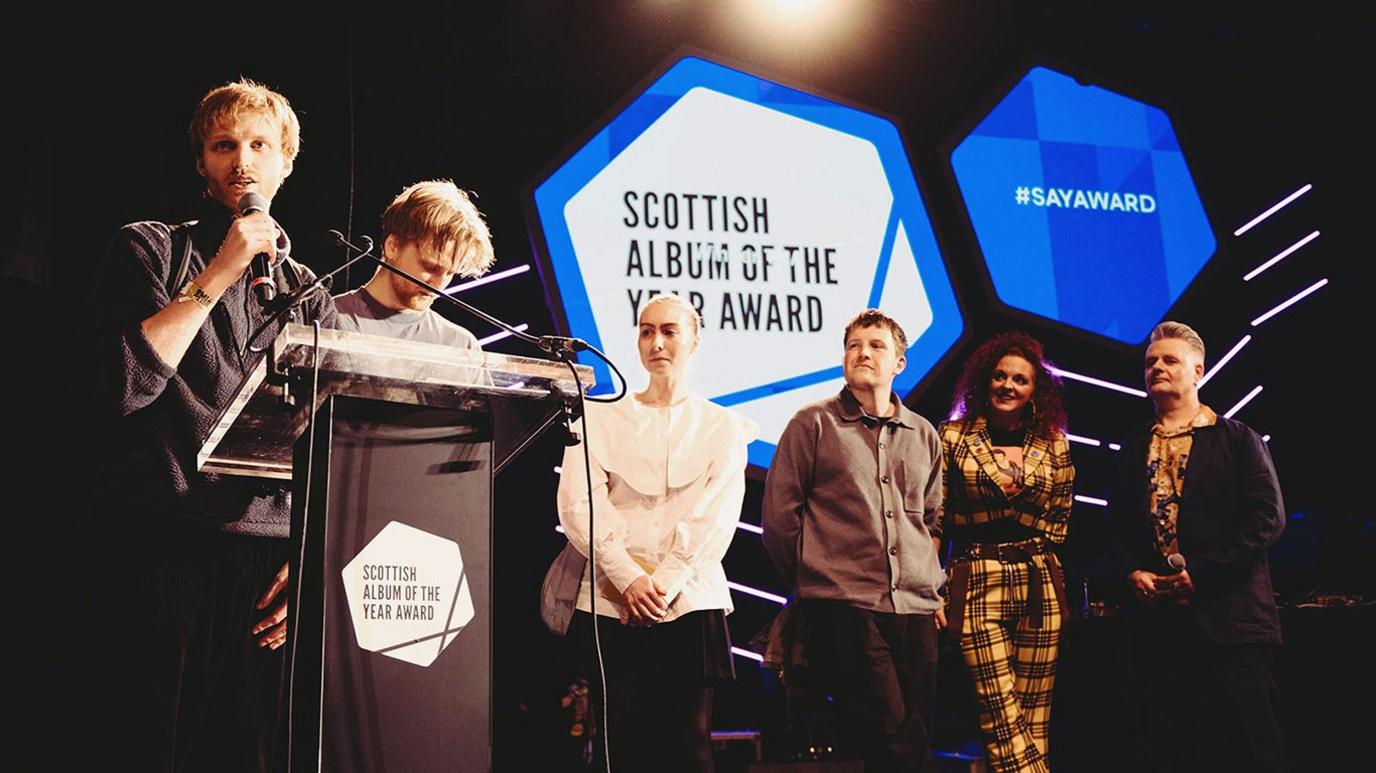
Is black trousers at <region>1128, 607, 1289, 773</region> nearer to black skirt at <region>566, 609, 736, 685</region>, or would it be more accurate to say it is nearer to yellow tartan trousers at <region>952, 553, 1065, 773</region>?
yellow tartan trousers at <region>952, 553, 1065, 773</region>

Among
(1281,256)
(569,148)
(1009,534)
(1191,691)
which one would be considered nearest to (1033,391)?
(1009,534)

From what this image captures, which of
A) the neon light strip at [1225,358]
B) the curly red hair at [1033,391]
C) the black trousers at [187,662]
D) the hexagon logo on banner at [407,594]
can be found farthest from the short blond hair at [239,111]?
the neon light strip at [1225,358]

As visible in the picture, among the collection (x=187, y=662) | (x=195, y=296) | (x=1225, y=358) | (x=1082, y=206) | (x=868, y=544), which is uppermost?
(x=1082, y=206)

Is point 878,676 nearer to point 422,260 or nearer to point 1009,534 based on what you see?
point 1009,534

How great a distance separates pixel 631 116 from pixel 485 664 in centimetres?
349

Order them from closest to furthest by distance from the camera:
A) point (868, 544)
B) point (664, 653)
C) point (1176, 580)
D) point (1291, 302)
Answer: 1. point (664, 653)
2. point (868, 544)
3. point (1176, 580)
4. point (1291, 302)

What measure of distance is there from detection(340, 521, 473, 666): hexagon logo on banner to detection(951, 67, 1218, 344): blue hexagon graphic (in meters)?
3.98

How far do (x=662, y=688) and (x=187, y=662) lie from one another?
161cm

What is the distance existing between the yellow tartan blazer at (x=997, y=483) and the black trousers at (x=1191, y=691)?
472 millimetres

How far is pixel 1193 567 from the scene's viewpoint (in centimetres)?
375

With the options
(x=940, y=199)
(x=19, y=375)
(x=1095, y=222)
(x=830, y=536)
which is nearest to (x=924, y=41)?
(x=940, y=199)

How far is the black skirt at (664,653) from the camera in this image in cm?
307

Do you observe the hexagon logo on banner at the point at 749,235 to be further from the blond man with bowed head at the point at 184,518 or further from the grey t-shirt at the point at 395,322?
the blond man with bowed head at the point at 184,518

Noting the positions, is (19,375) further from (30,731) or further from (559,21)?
(559,21)
